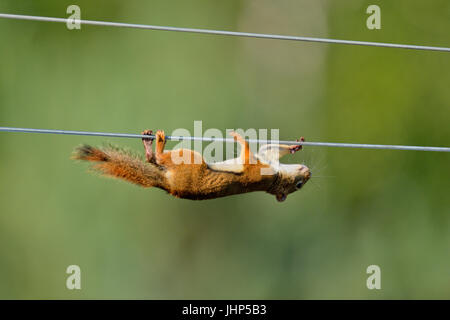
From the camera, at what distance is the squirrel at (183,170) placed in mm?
6516

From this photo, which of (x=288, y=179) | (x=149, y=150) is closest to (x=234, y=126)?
(x=288, y=179)

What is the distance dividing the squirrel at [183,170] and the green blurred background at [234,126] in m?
6.71

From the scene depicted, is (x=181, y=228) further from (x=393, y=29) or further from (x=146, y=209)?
(x=393, y=29)

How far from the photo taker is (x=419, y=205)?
15.9m

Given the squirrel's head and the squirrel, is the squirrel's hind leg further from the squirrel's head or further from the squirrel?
the squirrel's head

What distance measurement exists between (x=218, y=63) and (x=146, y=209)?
11.0ft

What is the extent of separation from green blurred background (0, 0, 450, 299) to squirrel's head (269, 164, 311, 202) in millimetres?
6234

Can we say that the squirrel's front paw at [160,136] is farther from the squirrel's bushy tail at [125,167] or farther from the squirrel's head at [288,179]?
the squirrel's head at [288,179]

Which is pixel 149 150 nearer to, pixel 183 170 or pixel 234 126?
pixel 183 170

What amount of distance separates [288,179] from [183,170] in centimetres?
126

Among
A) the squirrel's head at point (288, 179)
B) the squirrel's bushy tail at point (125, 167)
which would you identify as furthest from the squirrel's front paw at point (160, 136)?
the squirrel's head at point (288, 179)

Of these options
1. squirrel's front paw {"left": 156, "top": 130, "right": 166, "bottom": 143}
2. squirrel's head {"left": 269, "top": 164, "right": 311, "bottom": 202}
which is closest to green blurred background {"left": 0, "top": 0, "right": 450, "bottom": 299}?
squirrel's head {"left": 269, "top": 164, "right": 311, "bottom": 202}

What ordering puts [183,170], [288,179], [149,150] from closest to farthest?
1. [149,150]
2. [183,170]
3. [288,179]

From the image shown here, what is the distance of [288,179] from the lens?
734 centimetres
